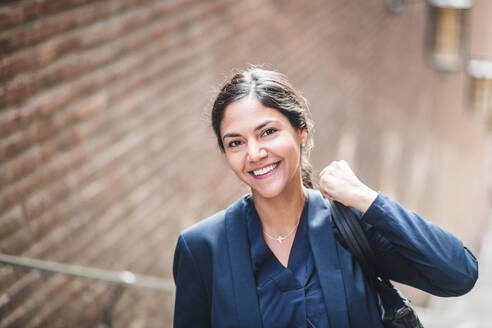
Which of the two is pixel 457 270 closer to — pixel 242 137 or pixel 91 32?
pixel 242 137

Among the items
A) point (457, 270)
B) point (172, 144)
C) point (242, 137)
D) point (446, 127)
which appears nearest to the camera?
point (457, 270)

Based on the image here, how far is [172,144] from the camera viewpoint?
406cm

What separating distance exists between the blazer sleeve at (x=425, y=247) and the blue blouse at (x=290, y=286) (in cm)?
24

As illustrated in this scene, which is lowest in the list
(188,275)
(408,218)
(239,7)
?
(188,275)

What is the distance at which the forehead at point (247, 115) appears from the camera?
179 centimetres

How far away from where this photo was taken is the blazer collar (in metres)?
1.70

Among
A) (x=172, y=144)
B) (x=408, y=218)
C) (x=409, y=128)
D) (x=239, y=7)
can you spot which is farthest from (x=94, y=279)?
(x=409, y=128)

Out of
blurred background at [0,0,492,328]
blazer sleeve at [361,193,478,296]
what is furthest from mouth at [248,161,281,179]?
blurred background at [0,0,492,328]

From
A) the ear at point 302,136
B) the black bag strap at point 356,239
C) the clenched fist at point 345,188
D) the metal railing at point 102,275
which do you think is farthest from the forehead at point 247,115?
the metal railing at point 102,275

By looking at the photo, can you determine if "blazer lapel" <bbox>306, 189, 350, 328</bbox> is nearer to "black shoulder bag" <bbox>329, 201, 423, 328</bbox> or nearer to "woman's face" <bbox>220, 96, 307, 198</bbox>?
"black shoulder bag" <bbox>329, 201, 423, 328</bbox>

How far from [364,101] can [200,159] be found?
12.9 feet

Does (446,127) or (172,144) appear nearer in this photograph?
(172,144)

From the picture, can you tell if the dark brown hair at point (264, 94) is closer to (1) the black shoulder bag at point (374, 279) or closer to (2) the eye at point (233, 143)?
(2) the eye at point (233, 143)

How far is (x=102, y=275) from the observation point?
123 inches
